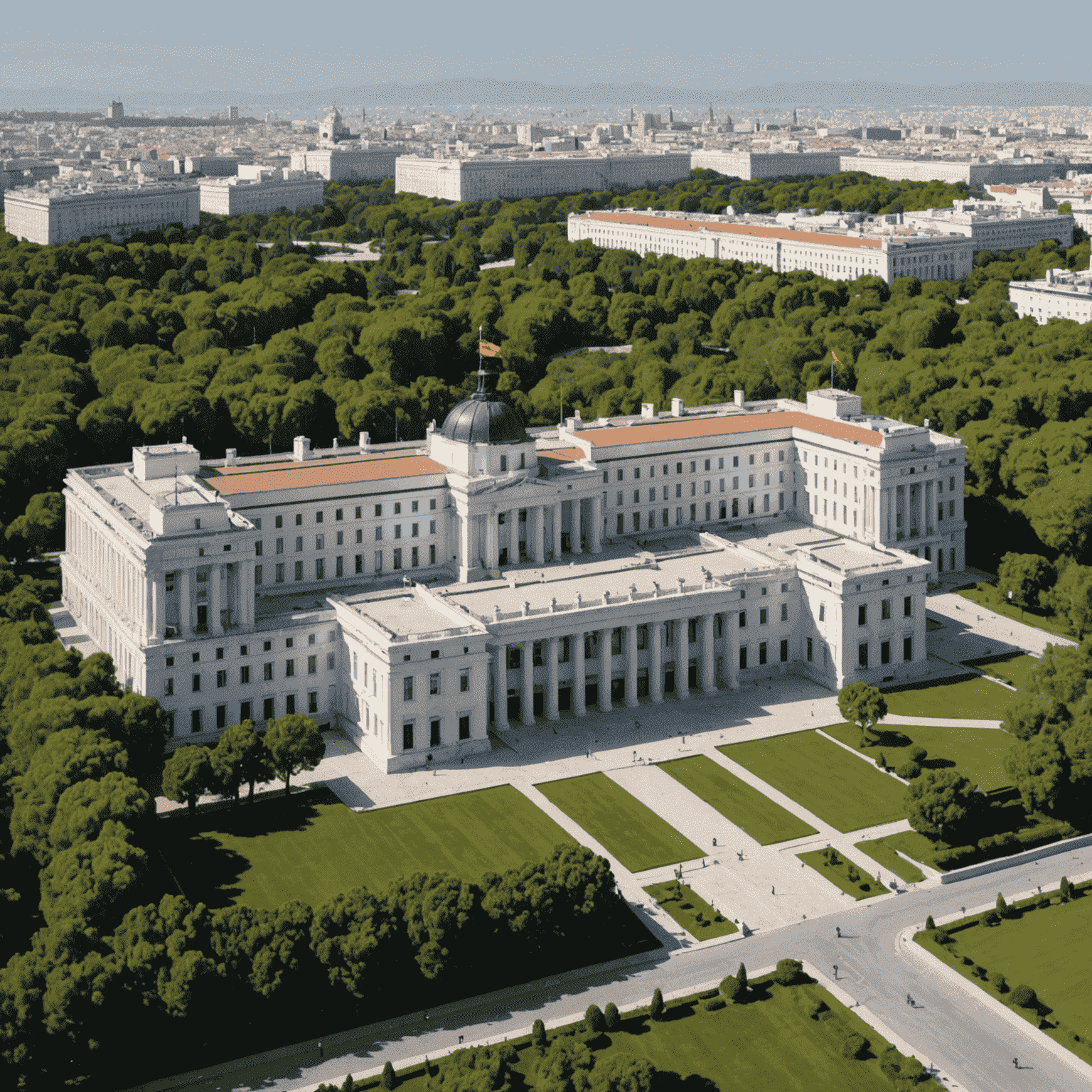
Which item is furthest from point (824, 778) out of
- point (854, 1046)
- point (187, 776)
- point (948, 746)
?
point (187, 776)

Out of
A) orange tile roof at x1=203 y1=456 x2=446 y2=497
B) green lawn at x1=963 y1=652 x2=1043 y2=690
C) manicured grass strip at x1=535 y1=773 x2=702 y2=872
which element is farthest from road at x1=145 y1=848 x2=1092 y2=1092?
orange tile roof at x1=203 y1=456 x2=446 y2=497

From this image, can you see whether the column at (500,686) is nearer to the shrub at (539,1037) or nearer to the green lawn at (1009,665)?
→ the green lawn at (1009,665)

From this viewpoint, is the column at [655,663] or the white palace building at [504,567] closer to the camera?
the white palace building at [504,567]

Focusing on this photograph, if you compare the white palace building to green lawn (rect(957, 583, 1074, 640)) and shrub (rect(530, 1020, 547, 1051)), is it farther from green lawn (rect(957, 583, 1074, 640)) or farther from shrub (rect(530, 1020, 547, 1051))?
shrub (rect(530, 1020, 547, 1051))

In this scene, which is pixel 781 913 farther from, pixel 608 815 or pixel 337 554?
pixel 337 554

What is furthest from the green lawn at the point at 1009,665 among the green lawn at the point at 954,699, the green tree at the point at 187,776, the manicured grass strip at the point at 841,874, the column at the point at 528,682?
the green tree at the point at 187,776

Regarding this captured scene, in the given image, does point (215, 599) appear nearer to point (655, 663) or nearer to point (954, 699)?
point (655, 663)
